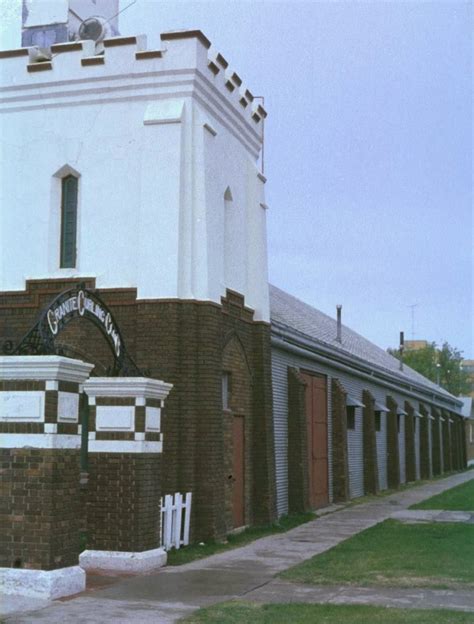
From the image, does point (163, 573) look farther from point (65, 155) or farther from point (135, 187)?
point (65, 155)

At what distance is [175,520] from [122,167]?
6243 millimetres

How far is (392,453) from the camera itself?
1363 inches

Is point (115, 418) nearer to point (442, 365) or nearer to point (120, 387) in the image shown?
point (120, 387)

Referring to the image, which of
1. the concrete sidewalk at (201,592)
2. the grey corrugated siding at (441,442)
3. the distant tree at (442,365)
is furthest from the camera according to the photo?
the distant tree at (442,365)

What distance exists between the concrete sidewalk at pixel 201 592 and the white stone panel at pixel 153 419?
6.66 ft

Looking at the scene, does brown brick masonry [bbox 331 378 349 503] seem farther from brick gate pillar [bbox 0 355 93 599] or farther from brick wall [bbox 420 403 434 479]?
brick wall [bbox 420 403 434 479]

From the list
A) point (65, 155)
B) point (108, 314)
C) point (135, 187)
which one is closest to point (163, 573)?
point (108, 314)

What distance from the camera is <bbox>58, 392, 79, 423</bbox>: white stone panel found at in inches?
425

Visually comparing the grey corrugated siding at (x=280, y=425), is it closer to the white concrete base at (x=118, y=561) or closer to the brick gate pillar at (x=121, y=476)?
the brick gate pillar at (x=121, y=476)

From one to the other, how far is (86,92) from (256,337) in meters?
6.07

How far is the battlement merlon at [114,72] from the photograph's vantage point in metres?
16.1

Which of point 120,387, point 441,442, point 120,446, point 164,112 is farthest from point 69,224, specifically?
point 441,442

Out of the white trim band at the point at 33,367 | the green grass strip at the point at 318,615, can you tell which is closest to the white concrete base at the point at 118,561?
the green grass strip at the point at 318,615

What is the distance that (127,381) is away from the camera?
13.2m
